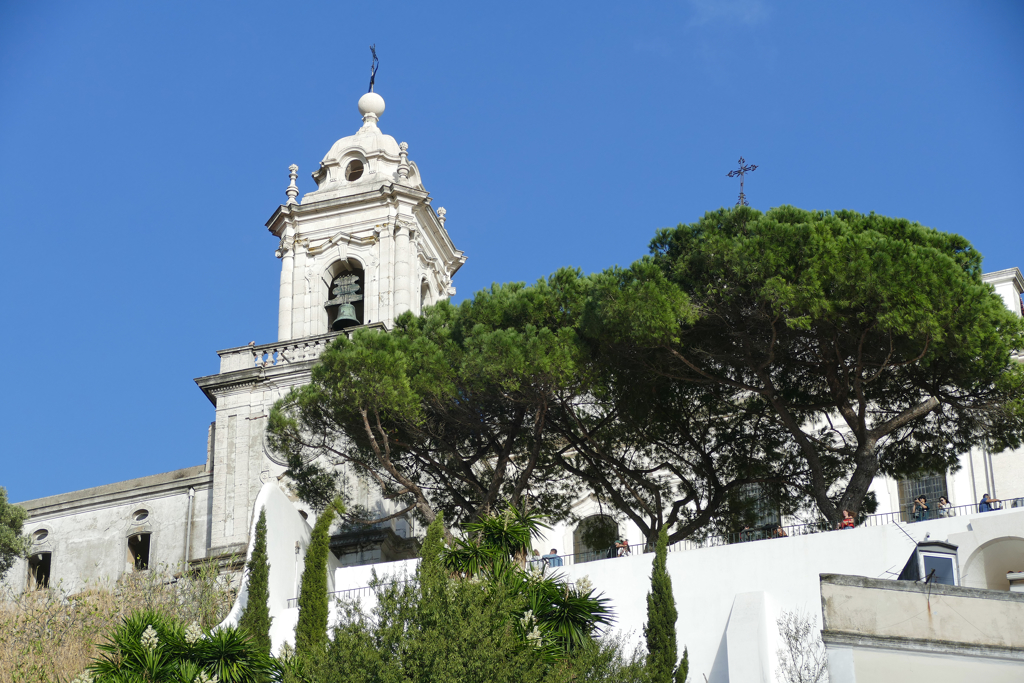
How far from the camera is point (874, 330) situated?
24828 mm

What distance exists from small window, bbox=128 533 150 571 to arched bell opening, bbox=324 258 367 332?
7.58 metres

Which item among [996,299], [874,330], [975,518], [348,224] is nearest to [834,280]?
[874,330]

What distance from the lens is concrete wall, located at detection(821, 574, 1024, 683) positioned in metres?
18.7

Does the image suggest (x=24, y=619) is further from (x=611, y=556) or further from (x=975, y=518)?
(x=975, y=518)

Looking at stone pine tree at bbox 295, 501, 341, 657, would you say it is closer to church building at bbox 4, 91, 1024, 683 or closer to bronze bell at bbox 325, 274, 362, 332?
church building at bbox 4, 91, 1024, 683

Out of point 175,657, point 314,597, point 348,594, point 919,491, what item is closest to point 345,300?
point 348,594

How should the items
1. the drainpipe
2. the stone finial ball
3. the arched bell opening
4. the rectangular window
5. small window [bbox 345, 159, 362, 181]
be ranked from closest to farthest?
the rectangular window, the drainpipe, the arched bell opening, small window [bbox 345, 159, 362, 181], the stone finial ball

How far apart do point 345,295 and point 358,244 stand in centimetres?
157

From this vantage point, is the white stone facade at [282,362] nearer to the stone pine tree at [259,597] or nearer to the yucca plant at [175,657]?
the stone pine tree at [259,597]

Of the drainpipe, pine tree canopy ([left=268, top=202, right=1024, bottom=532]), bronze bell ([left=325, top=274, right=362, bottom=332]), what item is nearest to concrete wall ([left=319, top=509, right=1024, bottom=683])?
pine tree canopy ([left=268, top=202, right=1024, bottom=532])

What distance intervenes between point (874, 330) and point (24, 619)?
17276 millimetres

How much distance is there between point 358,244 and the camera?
3950 centimetres

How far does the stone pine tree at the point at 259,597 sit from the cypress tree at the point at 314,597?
0.60m

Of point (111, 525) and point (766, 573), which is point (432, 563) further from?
point (111, 525)
